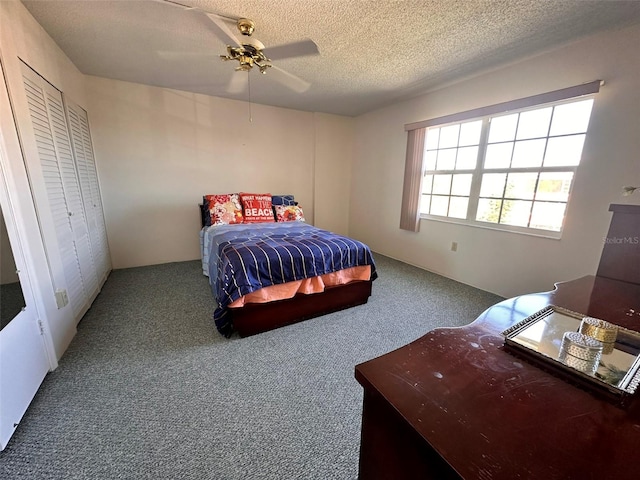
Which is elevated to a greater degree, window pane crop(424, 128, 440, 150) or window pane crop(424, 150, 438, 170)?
window pane crop(424, 128, 440, 150)

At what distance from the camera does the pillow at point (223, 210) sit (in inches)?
131

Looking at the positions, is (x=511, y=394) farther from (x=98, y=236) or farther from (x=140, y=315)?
(x=98, y=236)

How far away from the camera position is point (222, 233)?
281 centimetres

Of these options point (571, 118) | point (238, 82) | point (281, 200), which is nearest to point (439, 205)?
point (571, 118)

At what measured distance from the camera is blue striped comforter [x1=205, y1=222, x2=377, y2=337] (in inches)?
78.0

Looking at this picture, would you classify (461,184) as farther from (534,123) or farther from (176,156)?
(176,156)

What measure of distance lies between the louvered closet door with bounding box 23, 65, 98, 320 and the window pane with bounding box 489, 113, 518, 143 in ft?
13.0

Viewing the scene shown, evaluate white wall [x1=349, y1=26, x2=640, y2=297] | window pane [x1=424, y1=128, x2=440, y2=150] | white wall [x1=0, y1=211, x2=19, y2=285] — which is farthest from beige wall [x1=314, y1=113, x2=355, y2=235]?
white wall [x1=0, y1=211, x2=19, y2=285]

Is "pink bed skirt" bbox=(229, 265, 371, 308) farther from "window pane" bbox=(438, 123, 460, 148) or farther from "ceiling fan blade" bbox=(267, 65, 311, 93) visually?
"ceiling fan blade" bbox=(267, 65, 311, 93)

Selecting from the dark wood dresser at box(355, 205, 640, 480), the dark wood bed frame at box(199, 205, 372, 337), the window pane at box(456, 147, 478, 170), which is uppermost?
the window pane at box(456, 147, 478, 170)

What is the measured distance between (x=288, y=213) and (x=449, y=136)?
233 centimetres

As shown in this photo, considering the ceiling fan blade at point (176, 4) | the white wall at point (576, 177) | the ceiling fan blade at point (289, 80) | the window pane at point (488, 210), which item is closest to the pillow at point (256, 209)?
the ceiling fan blade at point (289, 80)

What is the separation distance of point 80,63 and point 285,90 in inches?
84.2

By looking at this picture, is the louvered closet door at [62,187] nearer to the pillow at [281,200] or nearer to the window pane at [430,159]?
the pillow at [281,200]
